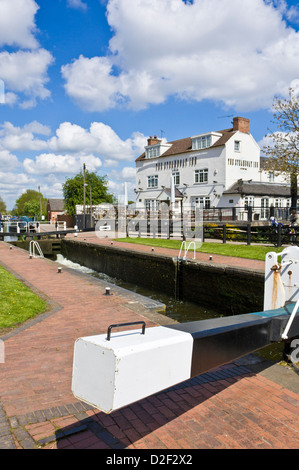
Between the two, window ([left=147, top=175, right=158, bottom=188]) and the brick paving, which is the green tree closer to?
window ([left=147, top=175, right=158, bottom=188])

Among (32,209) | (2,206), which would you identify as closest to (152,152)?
(32,209)

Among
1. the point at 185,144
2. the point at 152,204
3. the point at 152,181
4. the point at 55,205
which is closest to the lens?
the point at 185,144

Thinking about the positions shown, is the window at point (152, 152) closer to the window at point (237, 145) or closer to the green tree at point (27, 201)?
the window at point (237, 145)

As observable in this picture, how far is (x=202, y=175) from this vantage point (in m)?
38.9

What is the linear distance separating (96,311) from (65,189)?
184ft

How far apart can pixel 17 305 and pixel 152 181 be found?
3888 cm

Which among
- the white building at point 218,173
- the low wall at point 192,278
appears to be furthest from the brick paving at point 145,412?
the white building at point 218,173

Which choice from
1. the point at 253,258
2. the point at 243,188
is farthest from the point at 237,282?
the point at 243,188

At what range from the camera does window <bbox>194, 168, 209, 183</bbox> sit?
38.4m

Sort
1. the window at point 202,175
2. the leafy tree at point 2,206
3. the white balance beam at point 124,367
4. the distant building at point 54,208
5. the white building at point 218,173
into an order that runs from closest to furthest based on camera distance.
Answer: the white balance beam at point 124,367
the white building at point 218,173
the window at point 202,175
the distant building at point 54,208
the leafy tree at point 2,206

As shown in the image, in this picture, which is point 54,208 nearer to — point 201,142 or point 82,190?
point 82,190

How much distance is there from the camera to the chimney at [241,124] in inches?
1481

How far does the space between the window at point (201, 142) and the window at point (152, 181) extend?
7000 millimetres
